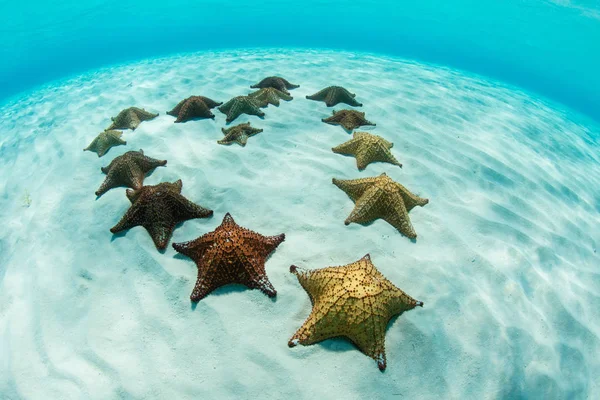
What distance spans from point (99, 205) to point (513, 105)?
16.1 meters

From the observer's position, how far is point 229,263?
3609 mm

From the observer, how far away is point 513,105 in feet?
43.0

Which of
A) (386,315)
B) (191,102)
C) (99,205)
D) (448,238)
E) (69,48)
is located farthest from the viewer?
(69,48)

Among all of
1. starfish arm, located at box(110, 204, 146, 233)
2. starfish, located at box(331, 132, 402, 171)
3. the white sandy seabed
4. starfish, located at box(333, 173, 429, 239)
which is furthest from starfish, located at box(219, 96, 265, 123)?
starfish, located at box(333, 173, 429, 239)

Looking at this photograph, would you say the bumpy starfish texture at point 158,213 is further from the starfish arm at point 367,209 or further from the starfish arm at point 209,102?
the starfish arm at point 209,102

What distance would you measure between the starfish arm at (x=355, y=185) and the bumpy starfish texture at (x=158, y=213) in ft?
8.18

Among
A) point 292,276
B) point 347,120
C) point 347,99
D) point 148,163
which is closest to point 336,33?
point 347,99

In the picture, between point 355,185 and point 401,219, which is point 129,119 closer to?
point 355,185

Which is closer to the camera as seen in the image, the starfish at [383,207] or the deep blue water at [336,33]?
the starfish at [383,207]

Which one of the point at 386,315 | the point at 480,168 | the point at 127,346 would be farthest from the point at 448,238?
the point at 127,346

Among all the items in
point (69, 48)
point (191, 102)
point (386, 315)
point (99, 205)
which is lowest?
point (69, 48)

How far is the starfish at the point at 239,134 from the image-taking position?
671 centimetres

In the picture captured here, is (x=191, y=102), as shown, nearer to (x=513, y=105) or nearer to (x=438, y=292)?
(x=438, y=292)

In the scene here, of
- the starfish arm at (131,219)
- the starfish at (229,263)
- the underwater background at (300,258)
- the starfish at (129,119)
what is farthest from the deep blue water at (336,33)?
the starfish at (229,263)
